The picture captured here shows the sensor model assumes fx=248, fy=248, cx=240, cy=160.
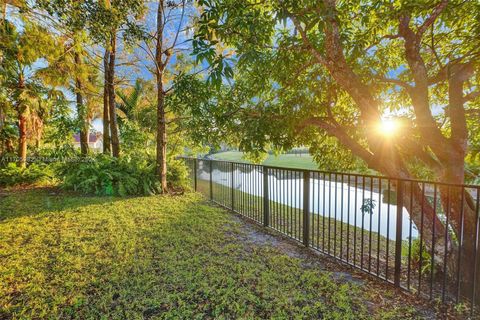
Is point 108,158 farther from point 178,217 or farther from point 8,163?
point 178,217

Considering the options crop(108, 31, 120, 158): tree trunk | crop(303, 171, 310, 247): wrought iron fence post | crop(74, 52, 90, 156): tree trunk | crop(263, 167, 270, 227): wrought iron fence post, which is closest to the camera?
crop(303, 171, 310, 247): wrought iron fence post

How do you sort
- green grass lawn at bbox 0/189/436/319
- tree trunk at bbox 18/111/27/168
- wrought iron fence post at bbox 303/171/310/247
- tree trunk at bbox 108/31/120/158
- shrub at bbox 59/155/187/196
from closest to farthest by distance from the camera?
green grass lawn at bbox 0/189/436/319, wrought iron fence post at bbox 303/171/310/247, shrub at bbox 59/155/187/196, tree trunk at bbox 18/111/27/168, tree trunk at bbox 108/31/120/158

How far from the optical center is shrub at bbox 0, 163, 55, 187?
6.88 meters

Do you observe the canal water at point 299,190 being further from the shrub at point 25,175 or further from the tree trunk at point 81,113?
the shrub at point 25,175

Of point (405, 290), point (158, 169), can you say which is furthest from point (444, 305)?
point (158, 169)

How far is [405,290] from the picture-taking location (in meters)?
2.39

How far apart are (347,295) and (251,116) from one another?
7.84 ft

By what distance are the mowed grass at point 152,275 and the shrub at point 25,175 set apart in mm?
3352

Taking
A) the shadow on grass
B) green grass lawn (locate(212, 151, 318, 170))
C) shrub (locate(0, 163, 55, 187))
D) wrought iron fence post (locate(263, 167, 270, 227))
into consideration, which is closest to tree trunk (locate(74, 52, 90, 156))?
shrub (locate(0, 163, 55, 187))

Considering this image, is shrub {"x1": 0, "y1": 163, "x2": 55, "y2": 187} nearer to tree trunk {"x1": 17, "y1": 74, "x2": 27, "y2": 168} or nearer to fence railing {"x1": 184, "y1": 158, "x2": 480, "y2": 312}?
tree trunk {"x1": 17, "y1": 74, "x2": 27, "y2": 168}

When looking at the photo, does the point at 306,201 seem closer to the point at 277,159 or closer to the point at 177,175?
the point at 177,175

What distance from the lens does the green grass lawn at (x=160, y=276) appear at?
2051 mm

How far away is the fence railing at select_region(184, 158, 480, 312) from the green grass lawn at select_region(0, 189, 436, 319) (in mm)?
489

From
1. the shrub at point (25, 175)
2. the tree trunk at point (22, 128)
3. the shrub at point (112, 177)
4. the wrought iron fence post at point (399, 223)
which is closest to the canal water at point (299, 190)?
the wrought iron fence post at point (399, 223)
